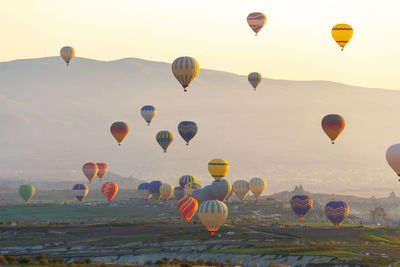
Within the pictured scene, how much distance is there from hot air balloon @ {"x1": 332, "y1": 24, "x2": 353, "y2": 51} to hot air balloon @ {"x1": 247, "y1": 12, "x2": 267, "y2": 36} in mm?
21227

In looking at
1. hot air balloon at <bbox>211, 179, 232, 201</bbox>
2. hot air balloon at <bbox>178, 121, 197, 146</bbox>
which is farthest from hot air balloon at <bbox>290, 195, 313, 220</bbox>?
hot air balloon at <bbox>178, 121, 197, 146</bbox>

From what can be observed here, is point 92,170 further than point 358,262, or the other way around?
point 92,170

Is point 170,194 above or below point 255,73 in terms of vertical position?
below

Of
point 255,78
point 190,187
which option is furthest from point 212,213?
point 255,78

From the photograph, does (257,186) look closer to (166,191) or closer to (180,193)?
(180,193)

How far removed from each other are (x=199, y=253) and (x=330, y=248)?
1569 cm

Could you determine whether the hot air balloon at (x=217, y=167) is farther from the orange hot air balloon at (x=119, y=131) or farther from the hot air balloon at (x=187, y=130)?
the orange hot air balloon at (x=119, y=131)

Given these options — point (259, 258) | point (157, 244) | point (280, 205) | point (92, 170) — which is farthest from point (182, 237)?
point (92, 170)

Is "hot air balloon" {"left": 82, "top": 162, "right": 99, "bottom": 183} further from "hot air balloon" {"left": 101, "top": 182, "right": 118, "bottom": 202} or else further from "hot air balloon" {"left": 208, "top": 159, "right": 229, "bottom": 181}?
"hot air balloon" {"left": 208, "top": 159, "right": 229, "bottom": 181}

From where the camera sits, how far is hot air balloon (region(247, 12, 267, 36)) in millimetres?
142875

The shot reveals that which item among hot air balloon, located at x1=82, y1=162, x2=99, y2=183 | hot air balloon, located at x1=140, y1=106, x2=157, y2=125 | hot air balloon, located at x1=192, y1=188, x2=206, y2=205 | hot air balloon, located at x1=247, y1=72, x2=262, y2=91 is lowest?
hot air balloon, located at x1=192, y1=188, x2=206, y2=205

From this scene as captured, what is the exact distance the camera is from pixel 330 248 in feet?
Answer: 293

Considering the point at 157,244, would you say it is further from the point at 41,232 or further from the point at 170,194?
the point at 170,194

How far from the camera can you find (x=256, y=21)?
143 m
